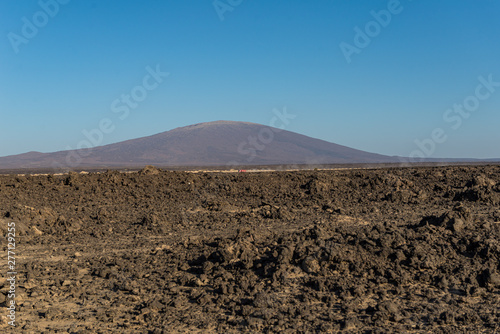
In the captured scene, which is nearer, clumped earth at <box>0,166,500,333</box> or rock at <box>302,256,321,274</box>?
clumped earth at <box>0,166,500,333</box>

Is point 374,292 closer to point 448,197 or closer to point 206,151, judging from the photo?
point 448,197

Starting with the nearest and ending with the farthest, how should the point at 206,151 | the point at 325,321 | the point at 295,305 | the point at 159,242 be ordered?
the point at 325,321 < the point at 295,305 < the point at 159,242 < the point at 206,151

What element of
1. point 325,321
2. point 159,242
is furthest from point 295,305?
point 159,242

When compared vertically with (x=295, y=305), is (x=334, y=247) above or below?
above

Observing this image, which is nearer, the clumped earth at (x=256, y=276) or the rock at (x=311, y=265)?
the clumped earth at (x=256, y=276)

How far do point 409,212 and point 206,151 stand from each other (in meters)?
176

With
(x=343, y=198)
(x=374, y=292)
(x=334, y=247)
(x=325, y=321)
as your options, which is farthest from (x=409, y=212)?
(x=325, y=321)

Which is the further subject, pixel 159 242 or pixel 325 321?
pixel 159 242

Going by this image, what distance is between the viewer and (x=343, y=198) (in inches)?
686

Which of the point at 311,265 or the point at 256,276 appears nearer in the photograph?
the point at 256,276

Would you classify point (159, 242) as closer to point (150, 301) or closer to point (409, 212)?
point (150, 301)

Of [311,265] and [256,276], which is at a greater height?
[311,265]

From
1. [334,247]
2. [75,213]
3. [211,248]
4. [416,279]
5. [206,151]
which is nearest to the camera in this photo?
[416,279]

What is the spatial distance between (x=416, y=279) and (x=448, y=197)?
11.5 meters
